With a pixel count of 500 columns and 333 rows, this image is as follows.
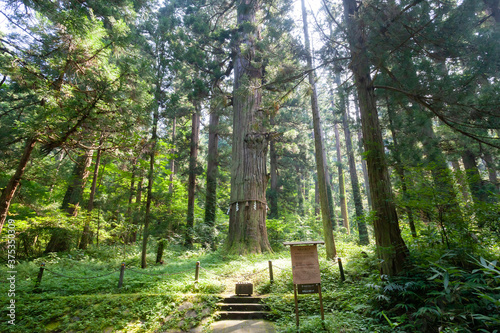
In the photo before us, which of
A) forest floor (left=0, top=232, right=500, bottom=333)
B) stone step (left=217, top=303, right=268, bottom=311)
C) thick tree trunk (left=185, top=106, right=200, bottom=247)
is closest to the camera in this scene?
forest floor (left=0, top=232, right=500, bottom=333)

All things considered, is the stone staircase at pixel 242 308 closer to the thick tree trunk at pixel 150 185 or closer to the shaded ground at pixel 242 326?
the shaded ground at pixel 242 326

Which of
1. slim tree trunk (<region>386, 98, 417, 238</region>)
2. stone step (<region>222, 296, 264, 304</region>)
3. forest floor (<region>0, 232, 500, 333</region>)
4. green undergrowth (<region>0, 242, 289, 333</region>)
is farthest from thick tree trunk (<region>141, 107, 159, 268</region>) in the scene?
slim tree trunk (<region>386, 98, 417, 238</region>)

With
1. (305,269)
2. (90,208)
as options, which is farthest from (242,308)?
(90,208)

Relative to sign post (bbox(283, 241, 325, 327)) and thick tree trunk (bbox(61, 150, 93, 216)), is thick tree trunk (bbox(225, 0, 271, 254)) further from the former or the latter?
thick tree trunk (bbox(61, 150, 93, 216))

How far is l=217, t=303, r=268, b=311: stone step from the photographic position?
17.2 feet

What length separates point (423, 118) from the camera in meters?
6.84

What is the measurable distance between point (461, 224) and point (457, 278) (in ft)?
3.41

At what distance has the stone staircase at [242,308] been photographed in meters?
5.03

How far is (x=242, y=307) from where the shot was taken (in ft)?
17.4

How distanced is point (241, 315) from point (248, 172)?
18.2ft

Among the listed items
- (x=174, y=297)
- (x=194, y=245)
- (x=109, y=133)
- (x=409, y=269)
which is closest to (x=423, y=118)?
(x=409, y=269)

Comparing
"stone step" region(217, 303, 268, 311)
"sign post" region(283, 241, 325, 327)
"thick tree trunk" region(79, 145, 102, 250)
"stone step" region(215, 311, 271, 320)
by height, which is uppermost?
"thick tree trunk" region(79, 145, 102, 250)

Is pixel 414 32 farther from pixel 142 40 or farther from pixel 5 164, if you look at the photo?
pixel 5 164

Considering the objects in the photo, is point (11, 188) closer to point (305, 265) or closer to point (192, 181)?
point (305, 265)
